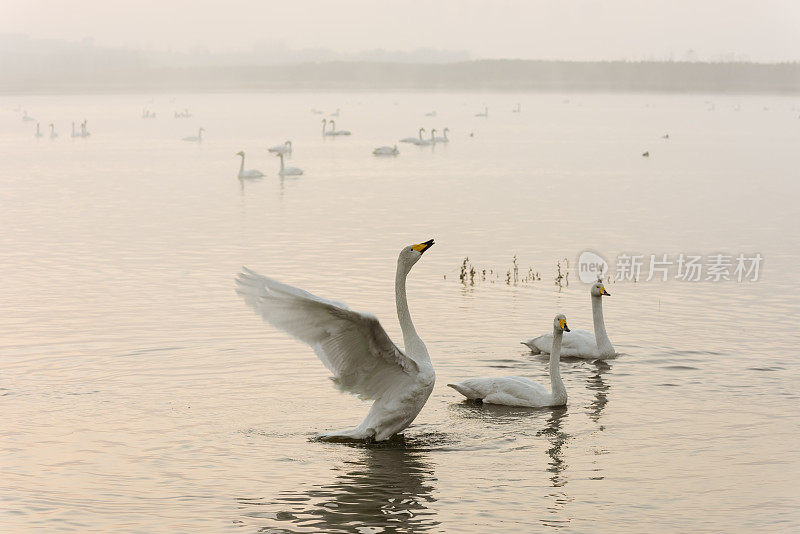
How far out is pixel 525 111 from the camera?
340 ft

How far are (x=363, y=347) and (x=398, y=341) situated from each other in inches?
205

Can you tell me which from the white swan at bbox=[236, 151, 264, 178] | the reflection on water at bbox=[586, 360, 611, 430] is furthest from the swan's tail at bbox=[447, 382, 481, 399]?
the white swan at bbox=[236, 151, 264, 178]

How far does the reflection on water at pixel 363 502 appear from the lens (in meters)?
9.42

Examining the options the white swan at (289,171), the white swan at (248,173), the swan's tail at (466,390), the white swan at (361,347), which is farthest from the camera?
the white swan at (289,171)

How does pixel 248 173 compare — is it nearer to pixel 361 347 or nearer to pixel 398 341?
pixel 398 341

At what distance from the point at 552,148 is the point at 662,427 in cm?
4373

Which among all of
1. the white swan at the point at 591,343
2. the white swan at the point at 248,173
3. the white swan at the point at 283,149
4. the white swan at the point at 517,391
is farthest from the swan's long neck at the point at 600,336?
the white swan at the point at 283,149

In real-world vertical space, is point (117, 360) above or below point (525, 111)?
below

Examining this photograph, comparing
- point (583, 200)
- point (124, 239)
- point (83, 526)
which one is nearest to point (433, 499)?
point (83, 526)

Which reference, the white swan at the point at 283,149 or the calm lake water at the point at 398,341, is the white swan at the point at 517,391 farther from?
the white swan at the point at 283,149

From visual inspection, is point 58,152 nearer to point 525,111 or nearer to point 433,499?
point 433,499

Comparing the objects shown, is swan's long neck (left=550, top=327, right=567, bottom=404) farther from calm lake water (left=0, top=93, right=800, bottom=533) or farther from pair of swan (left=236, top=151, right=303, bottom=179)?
pair of swan (left=236, top=151, right=303, bottom=179)

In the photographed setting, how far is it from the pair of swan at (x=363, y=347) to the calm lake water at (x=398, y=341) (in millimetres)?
367

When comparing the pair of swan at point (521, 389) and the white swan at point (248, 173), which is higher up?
the white swan at point (248, 173)
